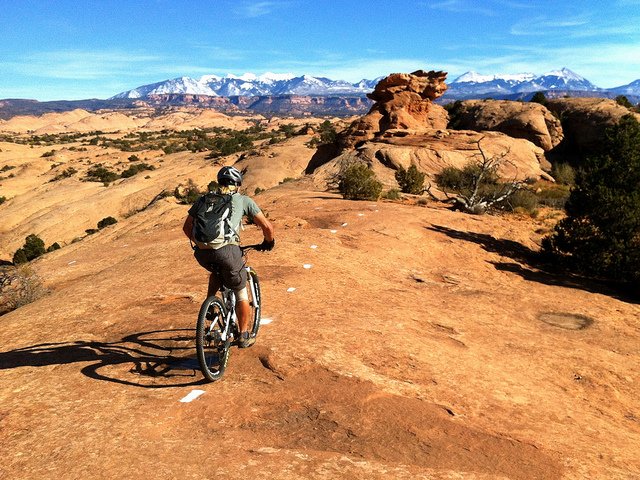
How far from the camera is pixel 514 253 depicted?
15922 mm

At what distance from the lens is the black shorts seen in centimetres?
517

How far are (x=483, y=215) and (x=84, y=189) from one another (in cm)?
4127

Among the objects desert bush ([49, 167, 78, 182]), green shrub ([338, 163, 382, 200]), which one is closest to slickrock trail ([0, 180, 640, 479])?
green shrub ([338, 163, 382, 200])

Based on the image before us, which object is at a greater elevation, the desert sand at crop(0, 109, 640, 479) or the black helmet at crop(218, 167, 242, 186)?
the black helmet at crop(218, 167, 242, 186)

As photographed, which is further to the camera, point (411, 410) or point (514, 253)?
point (514, 253)

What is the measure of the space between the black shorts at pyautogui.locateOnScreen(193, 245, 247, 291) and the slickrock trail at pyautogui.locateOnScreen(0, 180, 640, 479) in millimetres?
1161

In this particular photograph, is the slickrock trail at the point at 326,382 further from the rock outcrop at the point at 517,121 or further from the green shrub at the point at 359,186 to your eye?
the rock outcrop at the point at 517,121

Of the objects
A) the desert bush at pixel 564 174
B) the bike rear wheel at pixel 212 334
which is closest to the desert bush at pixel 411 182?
the desert bush at pixel 564 174

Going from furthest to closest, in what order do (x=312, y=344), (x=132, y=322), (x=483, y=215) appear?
(x=483, y=215)
(x=132, y=322)
(x=312, y=344)

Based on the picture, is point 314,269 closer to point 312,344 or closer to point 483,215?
point 312,344

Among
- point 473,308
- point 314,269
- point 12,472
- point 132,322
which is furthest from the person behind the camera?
point 314,269

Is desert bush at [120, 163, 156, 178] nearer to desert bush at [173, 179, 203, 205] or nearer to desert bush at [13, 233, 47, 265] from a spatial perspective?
desert bush at [173, 179, 203, 205]

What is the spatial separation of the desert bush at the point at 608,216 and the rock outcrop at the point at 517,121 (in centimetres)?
2923

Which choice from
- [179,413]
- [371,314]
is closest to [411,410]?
[179,413]
